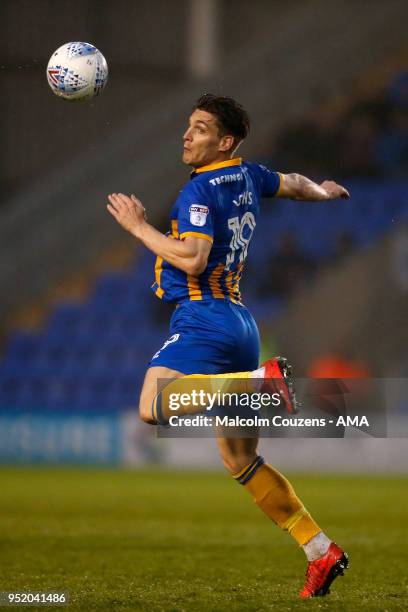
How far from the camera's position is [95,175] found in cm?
1922

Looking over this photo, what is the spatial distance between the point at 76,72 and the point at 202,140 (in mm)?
820

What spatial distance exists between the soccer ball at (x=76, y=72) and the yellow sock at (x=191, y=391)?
158 cm

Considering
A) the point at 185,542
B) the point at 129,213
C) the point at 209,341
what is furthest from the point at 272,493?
the point at 185,542

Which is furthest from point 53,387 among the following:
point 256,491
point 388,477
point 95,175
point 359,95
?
point 256,491

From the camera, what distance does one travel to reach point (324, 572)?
189 inches

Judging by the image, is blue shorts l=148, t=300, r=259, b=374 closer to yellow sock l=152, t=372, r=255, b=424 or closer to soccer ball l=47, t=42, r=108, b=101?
yellow sock l=152, t=372, r=255, b=424

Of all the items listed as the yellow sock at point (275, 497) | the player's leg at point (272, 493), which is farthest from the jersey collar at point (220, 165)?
the yellow sock at point (275, 497)

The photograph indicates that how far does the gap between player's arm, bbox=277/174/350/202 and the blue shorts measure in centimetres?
71

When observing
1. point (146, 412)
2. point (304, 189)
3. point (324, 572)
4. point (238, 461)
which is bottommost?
point (324, 572)

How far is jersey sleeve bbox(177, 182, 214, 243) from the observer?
4.75 m

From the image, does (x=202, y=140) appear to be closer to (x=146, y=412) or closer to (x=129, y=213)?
(x=129, y=213)

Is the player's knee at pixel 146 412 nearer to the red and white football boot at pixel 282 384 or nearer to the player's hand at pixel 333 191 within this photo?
the red and white football boot at pixel 282 384

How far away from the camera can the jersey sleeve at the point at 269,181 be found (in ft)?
17.3

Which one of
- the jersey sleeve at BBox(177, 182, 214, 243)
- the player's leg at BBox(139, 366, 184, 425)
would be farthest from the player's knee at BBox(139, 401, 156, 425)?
the jersey sleeve at BBox(177, 182, 214, 243)
